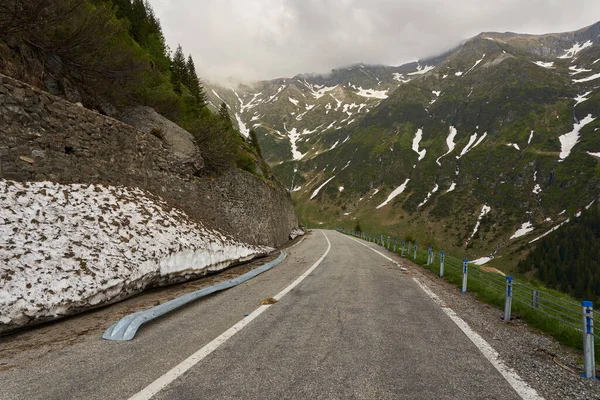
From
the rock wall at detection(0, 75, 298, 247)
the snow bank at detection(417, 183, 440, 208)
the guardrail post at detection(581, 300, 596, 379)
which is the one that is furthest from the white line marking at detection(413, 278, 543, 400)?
the snow bank at detection(417, 183, 440, 208)

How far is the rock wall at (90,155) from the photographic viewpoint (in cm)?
755

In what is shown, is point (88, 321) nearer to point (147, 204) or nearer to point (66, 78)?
point (147, 204)

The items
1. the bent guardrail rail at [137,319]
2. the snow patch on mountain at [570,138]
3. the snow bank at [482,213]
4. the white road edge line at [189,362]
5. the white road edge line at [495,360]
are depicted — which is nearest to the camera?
the white road edge line at [189,362]

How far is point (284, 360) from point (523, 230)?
14599cm

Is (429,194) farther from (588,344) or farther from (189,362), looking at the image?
(189,362)

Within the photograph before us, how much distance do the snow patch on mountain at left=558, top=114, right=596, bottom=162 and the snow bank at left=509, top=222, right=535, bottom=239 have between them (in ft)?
151

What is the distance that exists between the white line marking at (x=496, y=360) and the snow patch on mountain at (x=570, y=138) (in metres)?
181

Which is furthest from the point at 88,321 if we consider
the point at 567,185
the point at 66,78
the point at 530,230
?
the point at 567,185

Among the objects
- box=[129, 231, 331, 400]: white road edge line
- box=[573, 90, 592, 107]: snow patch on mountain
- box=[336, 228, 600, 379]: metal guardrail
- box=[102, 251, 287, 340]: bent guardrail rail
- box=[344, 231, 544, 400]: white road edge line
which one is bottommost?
box=[102, 251, 287, 340]: bent guardrail rail

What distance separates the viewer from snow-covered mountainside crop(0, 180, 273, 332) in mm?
5457

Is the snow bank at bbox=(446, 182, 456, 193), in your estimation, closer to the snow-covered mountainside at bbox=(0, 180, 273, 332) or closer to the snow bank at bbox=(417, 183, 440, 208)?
the snow bank at bbox=(417, 183, 440, 208)

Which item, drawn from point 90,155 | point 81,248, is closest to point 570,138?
point 90,155

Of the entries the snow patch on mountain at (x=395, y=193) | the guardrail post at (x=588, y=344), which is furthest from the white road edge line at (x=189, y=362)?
the snow patch on mountain at (x=395, y=193)

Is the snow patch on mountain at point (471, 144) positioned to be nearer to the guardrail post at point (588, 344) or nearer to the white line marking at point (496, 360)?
the white line marking at point (496, 360)
